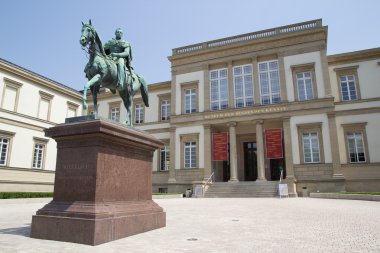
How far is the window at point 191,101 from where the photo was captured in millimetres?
28188

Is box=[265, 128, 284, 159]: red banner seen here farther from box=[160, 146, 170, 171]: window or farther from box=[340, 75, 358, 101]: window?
box=[160, 146, 170, 171]: window

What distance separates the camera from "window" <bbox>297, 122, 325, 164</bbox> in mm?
22844

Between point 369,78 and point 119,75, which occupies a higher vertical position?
point 369,78

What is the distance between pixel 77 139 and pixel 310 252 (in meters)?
4.52

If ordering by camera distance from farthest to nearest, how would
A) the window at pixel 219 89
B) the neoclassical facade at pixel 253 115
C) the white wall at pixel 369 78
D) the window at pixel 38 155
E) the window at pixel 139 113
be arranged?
1. the window at pixel 139 113
2. the window at pixel 219 89
3. the window at pixel 38 155
4. the white wall at pixel 369 78
5. the neoclassical facade at pixel 253 115

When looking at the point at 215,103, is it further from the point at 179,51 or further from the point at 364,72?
the point at 364,72

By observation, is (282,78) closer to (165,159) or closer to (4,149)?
(165,159)

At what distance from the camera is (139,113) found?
107 feet

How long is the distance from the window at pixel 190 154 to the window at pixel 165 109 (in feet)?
15.9

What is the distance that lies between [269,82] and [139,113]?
1479 centimetres

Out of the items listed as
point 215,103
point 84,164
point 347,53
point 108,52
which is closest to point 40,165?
point 215,103

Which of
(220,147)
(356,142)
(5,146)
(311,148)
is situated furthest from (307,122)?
(5,146)

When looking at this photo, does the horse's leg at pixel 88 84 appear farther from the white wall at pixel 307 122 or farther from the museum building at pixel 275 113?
the white wall at pixel 307 122

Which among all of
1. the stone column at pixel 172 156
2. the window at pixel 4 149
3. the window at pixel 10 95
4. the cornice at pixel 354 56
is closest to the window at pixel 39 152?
the window at pixel 4 149
